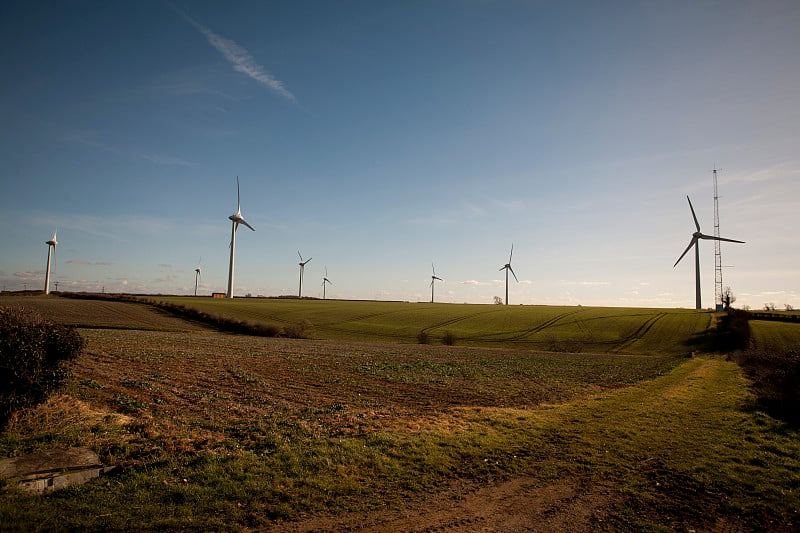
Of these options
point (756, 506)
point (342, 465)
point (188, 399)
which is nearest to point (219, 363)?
point (188, 399)

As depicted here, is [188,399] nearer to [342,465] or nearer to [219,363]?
[342,465]

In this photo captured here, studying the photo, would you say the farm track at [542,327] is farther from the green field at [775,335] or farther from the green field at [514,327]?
the green field at [775,335]

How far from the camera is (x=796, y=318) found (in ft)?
271

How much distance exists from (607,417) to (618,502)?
879 cm

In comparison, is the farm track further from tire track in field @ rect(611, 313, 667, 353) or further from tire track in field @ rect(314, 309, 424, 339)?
tire track in field @ rect(314, 309, 424, 339)

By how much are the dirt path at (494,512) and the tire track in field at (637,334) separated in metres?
59.7

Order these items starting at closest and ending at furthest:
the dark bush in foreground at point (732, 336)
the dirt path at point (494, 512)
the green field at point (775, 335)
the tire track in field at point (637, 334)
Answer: the dirt path at point (494, 512) → the green field at point (775, 335) → the dark bush in foreground at point (732, 336) → the tire track in field at point (637, 334)

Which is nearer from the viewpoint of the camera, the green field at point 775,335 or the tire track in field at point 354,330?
the green field at point 775,335

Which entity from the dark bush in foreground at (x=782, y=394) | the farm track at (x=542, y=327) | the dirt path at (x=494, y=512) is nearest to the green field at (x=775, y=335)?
the farm track at (x=542, y=327)

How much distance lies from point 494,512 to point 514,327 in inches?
3054

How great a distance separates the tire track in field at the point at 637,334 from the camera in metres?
66.1

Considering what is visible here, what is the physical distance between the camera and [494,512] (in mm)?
9258

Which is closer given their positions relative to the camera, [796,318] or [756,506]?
[756,506]

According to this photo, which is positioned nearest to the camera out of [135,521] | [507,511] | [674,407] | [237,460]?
[135,521]
